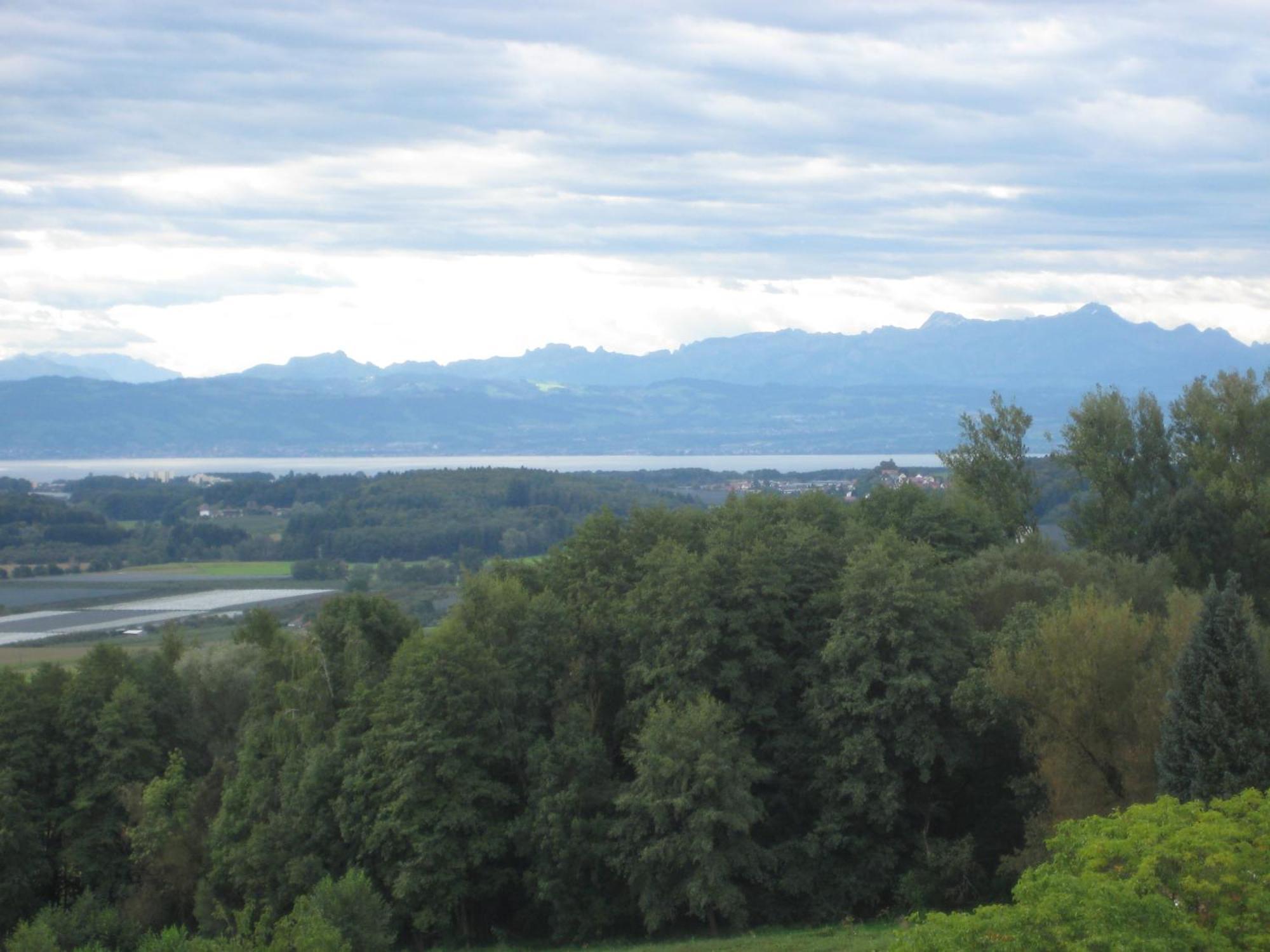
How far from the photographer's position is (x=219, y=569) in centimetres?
12388

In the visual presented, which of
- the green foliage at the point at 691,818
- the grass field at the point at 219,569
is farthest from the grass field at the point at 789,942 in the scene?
the grass field at the point at 219,569

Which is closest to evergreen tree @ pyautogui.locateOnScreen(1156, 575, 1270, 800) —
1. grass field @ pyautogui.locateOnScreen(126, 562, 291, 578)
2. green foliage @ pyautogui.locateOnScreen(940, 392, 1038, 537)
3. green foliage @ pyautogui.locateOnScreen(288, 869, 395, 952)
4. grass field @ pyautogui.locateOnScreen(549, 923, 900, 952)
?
grass field @ pyautogui.locateOnScreen(549, 923, 900, 952)

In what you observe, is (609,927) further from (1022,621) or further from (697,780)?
(1022,621)

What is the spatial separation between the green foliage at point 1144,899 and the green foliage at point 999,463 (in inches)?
1819

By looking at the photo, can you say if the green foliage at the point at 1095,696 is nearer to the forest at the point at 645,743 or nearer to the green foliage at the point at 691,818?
the forest at the point at 645,743

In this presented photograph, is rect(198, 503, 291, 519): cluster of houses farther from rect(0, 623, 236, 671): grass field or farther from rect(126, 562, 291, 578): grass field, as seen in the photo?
rect(0, 623, 236, 671): grass field

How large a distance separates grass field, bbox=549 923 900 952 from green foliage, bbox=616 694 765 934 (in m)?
1.04

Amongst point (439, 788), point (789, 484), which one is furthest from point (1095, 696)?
point (789, 484)

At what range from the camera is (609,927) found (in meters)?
→ 37.3

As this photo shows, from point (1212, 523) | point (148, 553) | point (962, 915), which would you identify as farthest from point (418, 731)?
point (148, 553)

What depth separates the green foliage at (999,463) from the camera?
6450 cm

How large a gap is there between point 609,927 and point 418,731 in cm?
819

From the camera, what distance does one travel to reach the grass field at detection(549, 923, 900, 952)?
90.9 feet

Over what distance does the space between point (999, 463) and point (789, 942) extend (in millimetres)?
40015
